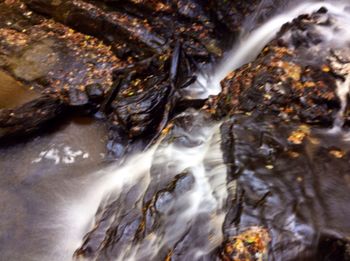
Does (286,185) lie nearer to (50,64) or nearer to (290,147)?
(290,147)

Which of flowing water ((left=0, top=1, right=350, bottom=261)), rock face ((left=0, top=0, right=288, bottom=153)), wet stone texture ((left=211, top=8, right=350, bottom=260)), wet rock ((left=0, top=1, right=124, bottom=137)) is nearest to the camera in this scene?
wet stone texture ((left=211, top=8, right=350, bottom=260))

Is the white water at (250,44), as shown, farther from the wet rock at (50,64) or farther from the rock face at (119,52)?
the wet rock at (50,64)

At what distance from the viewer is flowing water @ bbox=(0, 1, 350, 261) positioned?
11.9 feet

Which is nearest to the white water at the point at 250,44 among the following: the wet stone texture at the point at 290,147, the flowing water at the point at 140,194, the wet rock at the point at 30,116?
the flowing water at the point at 140,194

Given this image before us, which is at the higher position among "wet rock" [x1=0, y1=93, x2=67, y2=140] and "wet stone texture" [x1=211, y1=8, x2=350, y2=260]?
"wet stone texture" [x1=211, y1=8, x2=350, y2=260]

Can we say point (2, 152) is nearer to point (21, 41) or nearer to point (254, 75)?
point (21, 41)

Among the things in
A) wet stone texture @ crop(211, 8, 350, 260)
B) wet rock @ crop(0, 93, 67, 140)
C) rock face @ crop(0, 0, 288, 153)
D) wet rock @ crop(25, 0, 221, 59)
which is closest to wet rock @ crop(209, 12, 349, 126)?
wet stone texture @ crop(211, 8, 350, 260)

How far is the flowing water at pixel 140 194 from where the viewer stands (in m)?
3.62

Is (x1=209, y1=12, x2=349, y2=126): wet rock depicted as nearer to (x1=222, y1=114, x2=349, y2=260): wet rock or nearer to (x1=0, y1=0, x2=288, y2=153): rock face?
(x1=222, y1=114, x2=349, y2=260): wet rock

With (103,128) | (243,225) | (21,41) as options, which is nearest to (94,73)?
(103,128)

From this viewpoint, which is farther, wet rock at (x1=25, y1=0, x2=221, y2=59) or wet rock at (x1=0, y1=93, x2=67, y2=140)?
wet rock at (x1=25, y1=0, x2=221, y2=59)

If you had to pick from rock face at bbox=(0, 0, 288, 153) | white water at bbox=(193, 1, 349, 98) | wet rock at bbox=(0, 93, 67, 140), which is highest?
white water at bbox=(193, 1, 349, 98)

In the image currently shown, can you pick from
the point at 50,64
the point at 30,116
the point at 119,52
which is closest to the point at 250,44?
the point at 119,52

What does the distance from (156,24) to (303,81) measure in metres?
3.84
